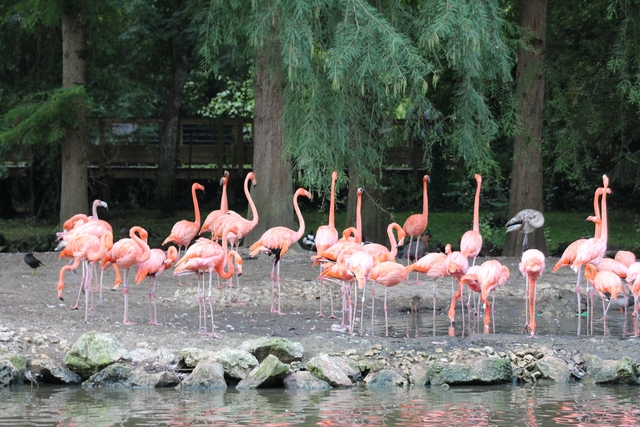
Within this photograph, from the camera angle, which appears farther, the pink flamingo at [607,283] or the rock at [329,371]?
the pink flamingo at [607,283]

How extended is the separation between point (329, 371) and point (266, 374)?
575 mm

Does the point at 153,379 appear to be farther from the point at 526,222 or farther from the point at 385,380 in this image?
the point at 526,222

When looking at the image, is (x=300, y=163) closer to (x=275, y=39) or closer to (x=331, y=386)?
(x=275, y=39)

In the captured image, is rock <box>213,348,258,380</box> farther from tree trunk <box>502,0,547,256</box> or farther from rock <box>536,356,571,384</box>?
tree trunk <box>502,0,547,256</box>

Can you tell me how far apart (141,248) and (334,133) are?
3.43 metres

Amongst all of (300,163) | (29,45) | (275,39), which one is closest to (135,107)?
(29,45)

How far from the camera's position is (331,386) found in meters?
8.90

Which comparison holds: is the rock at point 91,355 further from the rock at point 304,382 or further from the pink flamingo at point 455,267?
the pink flamingo at point 455,267

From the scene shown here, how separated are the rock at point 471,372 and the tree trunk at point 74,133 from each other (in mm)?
10754

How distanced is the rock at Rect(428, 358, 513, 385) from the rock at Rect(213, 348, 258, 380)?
1642 millimetres

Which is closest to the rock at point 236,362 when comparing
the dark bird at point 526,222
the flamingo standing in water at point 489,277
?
Result: the flamingo standing in water at point 489,277

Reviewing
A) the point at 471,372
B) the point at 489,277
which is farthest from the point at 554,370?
the point at 489,277

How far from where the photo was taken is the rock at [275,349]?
30.1 ft

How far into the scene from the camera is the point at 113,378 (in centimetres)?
888
